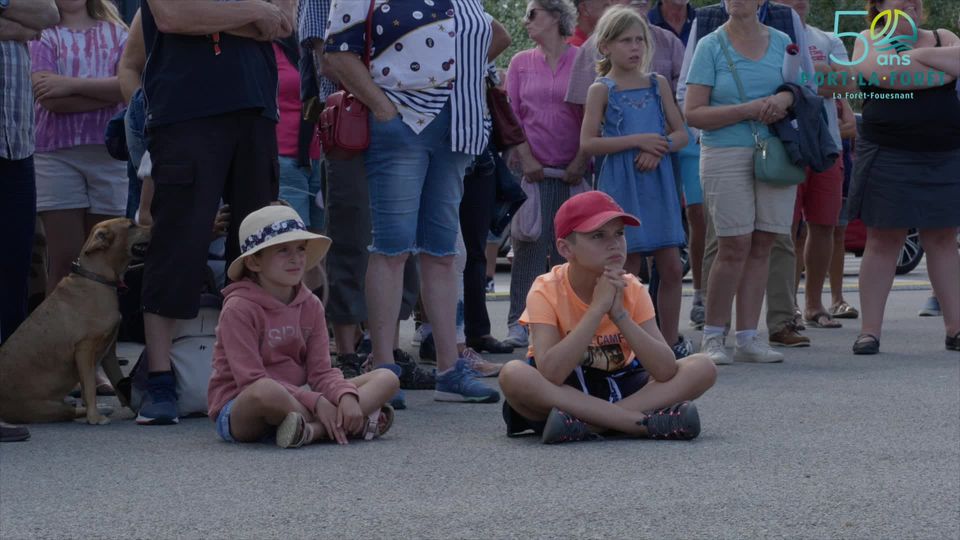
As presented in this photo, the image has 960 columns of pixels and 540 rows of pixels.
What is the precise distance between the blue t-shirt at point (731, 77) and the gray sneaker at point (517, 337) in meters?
1.81

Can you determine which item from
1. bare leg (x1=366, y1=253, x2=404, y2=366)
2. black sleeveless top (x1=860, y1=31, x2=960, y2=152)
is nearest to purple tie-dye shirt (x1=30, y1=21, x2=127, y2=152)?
bare leg (x1=366, y1=253, x2=404, y2=366)

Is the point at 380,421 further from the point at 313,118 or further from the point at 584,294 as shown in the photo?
the point at 313,118

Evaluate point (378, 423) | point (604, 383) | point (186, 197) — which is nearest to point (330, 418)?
point (378, 423)

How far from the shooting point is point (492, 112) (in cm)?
789

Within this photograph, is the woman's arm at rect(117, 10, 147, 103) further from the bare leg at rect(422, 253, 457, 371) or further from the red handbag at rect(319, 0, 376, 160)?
the bare leg at rect(422, 253, 457, 371)

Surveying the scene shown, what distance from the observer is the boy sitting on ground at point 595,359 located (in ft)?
18.2

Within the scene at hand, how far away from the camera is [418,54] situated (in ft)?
21.3

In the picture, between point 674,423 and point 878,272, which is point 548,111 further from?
point 674,423

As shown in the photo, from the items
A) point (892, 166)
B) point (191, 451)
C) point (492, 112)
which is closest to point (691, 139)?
point (892, 166)

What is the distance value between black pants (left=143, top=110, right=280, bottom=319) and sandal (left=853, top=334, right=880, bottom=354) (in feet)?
13.3

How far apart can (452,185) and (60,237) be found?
1971 mm

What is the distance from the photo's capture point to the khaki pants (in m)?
9.26

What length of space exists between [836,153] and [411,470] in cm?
397

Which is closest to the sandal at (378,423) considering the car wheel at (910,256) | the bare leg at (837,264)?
the bare leg at (837,264)
